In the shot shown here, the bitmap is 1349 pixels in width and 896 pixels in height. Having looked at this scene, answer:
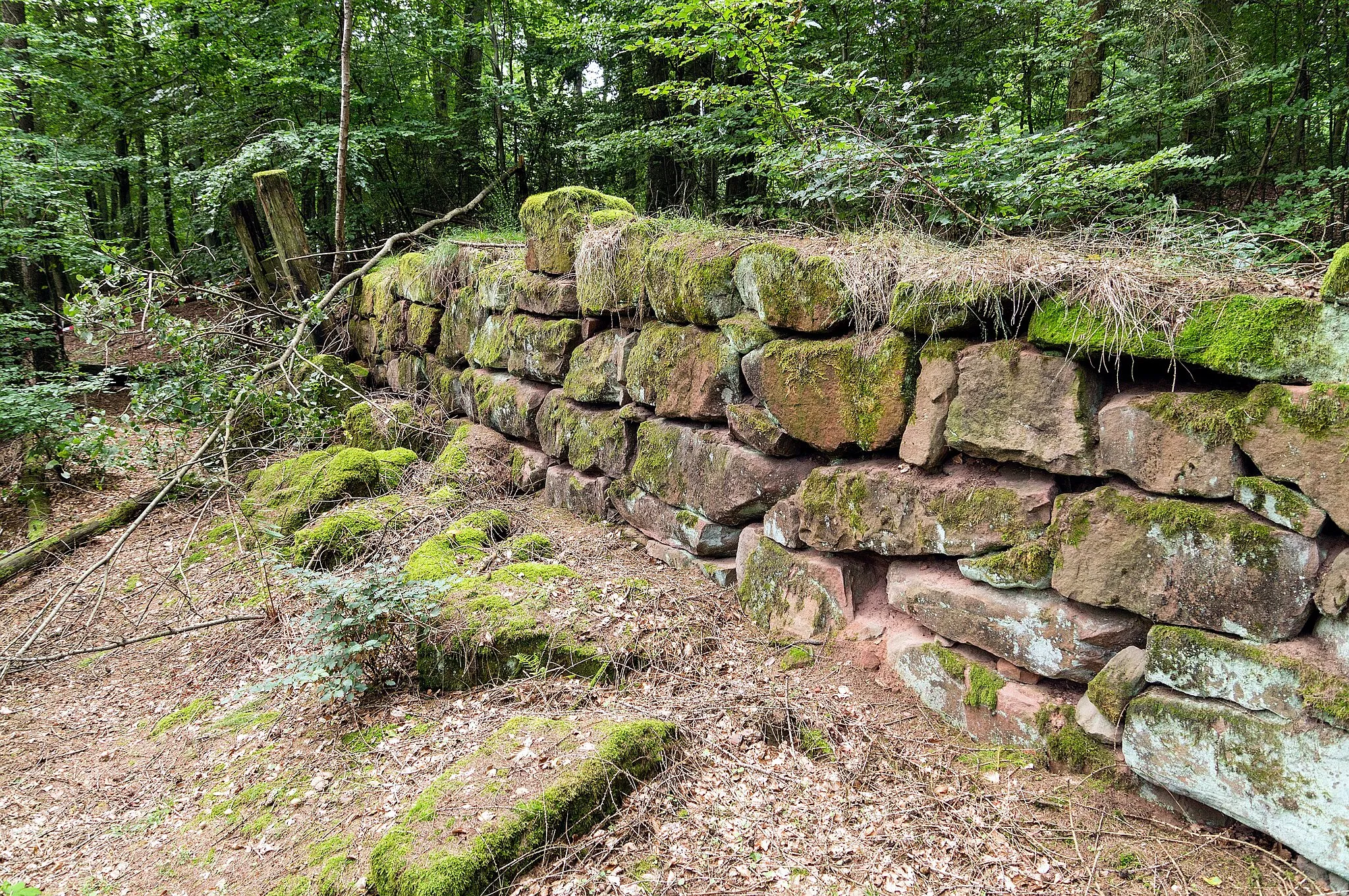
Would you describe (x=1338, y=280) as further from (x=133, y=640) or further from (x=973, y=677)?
(x=133, y=640)

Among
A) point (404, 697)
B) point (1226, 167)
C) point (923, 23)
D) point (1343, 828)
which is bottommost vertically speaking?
point (404, 697)

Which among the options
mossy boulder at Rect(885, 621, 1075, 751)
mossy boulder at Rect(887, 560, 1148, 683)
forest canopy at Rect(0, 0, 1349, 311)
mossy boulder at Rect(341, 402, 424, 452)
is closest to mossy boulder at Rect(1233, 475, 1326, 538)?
mossy boulder at Rect(887, 560, 1148, 683)

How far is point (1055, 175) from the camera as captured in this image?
420 centimetres

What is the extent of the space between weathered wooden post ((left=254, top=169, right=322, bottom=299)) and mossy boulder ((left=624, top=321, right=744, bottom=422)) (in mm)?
5807

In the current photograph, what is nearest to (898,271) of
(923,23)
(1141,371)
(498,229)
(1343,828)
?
(1141,371)

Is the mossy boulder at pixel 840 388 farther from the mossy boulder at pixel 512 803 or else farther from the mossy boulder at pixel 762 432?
the mossy boulder at pixel 512 803

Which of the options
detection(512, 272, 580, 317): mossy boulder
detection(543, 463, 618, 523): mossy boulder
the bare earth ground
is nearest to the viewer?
the bare earth ground

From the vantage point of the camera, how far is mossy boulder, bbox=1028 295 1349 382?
223 centimetres

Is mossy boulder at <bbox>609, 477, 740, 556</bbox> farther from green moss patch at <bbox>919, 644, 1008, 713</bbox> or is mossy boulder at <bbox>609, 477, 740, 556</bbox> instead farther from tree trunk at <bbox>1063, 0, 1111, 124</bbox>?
tree trunk at <bbox>1063, 0, 1111, 124</bbox>

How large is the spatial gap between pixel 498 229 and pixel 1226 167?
8052 millimetres

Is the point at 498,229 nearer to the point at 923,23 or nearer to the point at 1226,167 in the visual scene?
the point at 923,23

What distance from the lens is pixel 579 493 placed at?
570cm

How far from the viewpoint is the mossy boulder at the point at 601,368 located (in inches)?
207

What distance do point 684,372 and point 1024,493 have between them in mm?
2244
